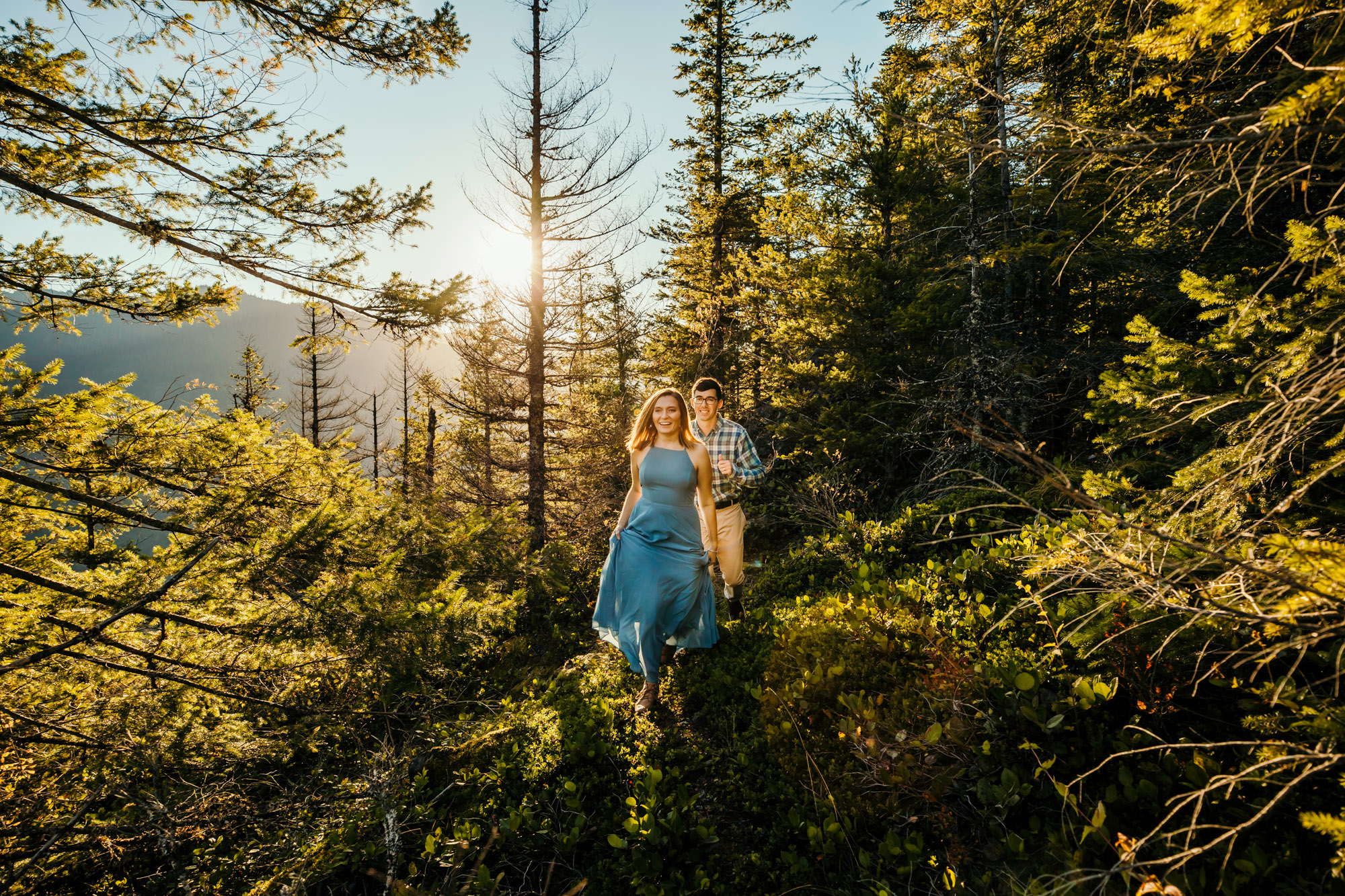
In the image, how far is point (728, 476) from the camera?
5824mm

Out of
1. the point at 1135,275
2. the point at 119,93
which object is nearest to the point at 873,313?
the point at 1135,275

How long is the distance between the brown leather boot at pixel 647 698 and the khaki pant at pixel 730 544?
1729 millimetres

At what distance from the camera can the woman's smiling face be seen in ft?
15.8

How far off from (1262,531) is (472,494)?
12.5m

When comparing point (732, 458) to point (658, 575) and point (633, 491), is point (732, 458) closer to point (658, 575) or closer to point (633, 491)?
point (633, 491)

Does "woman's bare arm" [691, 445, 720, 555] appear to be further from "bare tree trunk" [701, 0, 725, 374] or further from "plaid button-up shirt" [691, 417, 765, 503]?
"bare tree trunk" [701, 0, 725, 374]

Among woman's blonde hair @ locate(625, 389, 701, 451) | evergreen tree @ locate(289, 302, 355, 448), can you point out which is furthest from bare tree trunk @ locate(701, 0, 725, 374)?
evergreen tree @ locate(289, 302, 355, 448)

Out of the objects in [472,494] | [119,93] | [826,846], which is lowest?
[826,846]

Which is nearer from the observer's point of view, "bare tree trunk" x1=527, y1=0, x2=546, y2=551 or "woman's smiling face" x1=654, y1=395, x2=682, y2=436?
"woman's smiling face" x1=654, y1=395, x2=682, y2=436

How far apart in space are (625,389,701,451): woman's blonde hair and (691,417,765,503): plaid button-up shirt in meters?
1.00

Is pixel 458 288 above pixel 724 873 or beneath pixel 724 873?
above

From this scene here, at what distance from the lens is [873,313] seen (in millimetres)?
10062

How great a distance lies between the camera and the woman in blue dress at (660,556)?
14.8ft

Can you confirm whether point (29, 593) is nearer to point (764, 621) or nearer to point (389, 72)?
point (389, 72)
